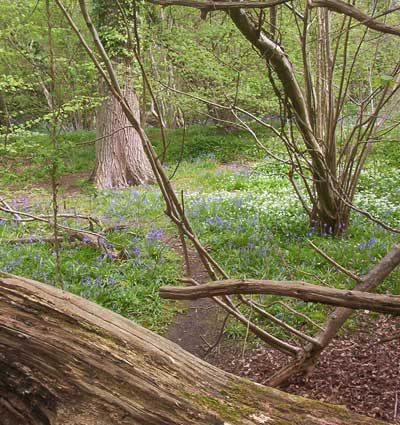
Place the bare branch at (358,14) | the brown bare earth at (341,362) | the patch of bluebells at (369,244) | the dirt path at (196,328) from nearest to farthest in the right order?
the bare branch at (358,14) → the brown bare earth at (341,362) → the dirt path at (196,328) → the patch of bluebells at (369,244)

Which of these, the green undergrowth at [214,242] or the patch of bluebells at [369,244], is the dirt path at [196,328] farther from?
the patch of bluebells at [369,244]

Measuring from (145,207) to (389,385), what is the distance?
5.96 metres

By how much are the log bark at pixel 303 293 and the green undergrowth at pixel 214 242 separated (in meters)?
0.84

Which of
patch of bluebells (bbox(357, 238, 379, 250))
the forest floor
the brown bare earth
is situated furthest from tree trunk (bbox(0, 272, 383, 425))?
patch of bluebells (bbox(357, 238, 379, 250))

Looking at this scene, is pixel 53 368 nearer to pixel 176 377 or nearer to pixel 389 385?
pixel 176 377

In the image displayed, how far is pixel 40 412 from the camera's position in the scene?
1978 mm

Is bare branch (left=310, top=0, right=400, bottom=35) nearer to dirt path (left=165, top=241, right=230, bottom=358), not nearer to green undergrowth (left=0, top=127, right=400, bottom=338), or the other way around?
green undergrowth (left=0, top=127, right=400, bottom=338)

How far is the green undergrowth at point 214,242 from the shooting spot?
15.9 feet

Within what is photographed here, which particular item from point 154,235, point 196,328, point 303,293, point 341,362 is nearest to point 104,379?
point 303,293

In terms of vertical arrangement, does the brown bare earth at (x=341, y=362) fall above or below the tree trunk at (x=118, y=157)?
below

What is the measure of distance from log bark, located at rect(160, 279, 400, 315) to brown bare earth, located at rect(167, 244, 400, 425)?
2.17 feet

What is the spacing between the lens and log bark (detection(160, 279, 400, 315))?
1799mm

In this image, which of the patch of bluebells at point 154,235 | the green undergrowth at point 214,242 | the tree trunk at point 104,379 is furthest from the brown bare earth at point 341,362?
the patch of bluebells at point 154,235

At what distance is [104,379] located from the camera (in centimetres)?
189
